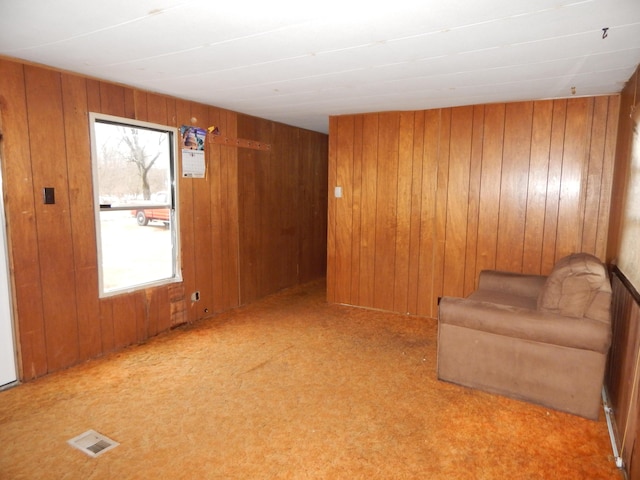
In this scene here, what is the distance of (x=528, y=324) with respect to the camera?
2.45m

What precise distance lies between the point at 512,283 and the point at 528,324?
1159mm

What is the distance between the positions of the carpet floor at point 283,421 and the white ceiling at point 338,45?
2.16 m

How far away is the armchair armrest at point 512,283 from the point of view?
343 cm

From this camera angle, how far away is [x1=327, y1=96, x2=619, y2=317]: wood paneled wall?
11.9 feet

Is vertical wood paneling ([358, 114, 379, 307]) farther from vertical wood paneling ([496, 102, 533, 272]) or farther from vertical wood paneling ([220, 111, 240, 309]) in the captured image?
vertical wood paneling ([220, 111, 240, 309])

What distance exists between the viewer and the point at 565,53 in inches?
95.6

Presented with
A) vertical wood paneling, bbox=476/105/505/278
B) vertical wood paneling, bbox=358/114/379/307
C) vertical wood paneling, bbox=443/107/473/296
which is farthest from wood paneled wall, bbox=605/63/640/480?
vertical wood paneling, bbox=358/114/379/307

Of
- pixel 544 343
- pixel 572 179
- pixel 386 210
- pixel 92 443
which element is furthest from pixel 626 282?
pixel 92 443

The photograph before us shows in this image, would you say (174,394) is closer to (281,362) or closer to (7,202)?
(281,362)

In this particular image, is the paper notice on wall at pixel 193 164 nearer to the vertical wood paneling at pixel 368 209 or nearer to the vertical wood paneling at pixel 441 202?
the vertical wood paneling at pixel 368 209

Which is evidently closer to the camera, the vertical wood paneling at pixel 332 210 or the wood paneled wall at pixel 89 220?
the wood paneled wall at pixel 89 220

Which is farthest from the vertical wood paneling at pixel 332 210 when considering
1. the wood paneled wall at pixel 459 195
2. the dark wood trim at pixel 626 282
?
the dark wood trim at pixel 626 282

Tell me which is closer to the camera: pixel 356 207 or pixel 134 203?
pixel 134 203

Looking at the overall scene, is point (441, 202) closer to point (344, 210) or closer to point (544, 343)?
point (344, 210)
